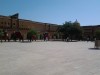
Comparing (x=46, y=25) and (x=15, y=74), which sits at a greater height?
(x=46, y=25)

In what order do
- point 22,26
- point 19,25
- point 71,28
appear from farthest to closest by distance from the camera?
point 22,26 → point 19,25 → point 71,28

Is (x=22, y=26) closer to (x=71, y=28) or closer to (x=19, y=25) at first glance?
(x=19, y=25)

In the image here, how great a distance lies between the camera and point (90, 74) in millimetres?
7016

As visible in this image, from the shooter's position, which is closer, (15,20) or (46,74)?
(46,74)

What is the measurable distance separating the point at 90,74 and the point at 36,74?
1.77 meters

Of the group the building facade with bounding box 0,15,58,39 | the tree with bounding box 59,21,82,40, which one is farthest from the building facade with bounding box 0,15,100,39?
the tree with bounding box 59,21,82,40

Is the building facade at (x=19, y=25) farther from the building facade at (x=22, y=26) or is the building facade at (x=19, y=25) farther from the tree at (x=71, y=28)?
the tree at (x=71, y=28)

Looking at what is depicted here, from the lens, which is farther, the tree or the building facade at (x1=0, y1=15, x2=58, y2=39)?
the building facade at (x1=0, y1=15, x2=58, y2=39)

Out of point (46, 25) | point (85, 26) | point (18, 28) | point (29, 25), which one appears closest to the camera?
point (18, 28)

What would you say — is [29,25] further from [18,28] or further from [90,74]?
[90,74]

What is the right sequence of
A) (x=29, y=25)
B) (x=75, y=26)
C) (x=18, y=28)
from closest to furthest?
(x=75, y=26) → (x=18, y=28) → (x=29, y=25)

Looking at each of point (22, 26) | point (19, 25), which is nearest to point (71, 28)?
point (22, 26)

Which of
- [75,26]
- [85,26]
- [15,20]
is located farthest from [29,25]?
[85,26]

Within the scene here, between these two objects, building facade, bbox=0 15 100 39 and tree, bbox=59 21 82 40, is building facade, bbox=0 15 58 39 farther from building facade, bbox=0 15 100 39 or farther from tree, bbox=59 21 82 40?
tree, bbox=59 21 82 40
